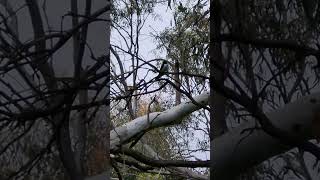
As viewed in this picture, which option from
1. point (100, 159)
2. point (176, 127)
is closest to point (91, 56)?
point (100, 159)

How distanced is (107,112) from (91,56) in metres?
0.11

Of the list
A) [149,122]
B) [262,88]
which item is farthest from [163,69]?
[262,88]

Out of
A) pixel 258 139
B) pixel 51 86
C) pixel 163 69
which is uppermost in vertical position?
pixel 163 69

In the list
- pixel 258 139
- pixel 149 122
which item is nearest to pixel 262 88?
pixel 258 139

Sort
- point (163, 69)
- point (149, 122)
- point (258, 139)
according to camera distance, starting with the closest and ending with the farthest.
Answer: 1. point (258, 139)
2. point (163, 69)
3. point (149, 122)

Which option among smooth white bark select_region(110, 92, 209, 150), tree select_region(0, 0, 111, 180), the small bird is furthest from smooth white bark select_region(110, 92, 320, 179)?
smooth white bark select_region(110, 92, 209, 150)

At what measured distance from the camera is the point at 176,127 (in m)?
1.60

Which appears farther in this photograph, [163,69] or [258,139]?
[163,69]

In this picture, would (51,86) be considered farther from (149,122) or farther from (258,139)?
(149,122)

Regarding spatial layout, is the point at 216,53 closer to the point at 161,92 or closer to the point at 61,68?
the point at 61,68

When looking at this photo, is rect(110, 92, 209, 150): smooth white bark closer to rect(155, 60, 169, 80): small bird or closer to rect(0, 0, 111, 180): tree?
rect(155, 60, 169, 80): small bird

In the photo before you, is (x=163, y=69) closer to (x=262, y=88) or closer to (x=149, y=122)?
(x=149, y=122)

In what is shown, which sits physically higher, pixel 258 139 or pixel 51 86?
pixel 51 86

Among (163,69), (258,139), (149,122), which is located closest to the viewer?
(258,139)
